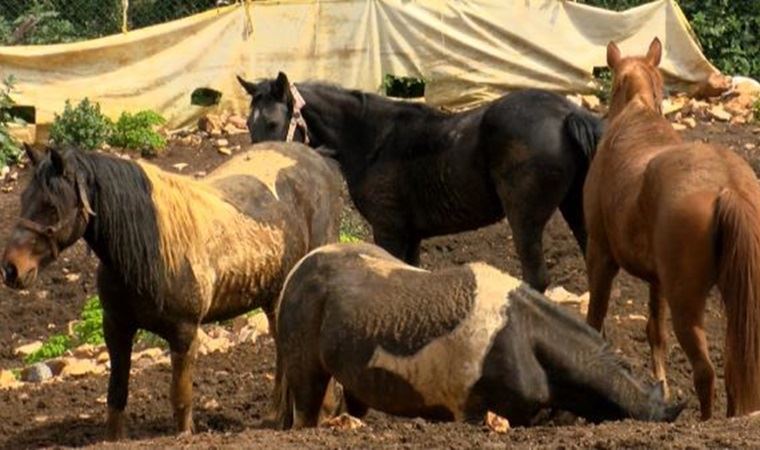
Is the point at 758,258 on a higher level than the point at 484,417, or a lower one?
higher

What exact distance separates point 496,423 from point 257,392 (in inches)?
136

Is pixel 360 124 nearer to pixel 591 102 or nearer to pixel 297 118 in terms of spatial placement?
pixel 297 118

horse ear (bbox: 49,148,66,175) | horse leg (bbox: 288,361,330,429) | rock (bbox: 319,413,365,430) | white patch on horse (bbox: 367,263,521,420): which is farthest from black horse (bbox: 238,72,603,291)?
rock (bbox: 319,413,365,430)

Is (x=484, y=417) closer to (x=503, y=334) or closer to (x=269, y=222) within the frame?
(x=503, y=334)

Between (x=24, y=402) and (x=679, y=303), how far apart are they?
439 centimetres

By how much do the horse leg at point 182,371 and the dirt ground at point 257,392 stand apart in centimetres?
14

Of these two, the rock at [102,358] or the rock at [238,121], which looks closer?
the rock at [102,358]

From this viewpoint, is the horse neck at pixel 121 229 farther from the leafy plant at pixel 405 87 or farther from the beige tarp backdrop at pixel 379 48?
the leafy plant at pixel 405 87

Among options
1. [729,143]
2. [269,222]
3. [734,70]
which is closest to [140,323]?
[269,222]

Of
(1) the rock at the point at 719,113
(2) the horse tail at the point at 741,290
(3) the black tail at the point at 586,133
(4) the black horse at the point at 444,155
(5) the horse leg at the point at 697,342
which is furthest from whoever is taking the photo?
(1) the rock at the point at 719,113

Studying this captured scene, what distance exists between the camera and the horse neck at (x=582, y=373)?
28.1 feet

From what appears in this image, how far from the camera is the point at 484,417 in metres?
8.52

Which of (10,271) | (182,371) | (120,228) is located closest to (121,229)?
(120,228)

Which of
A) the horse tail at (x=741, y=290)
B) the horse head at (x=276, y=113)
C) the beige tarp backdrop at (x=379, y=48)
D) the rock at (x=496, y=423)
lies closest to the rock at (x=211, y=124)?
the beige tarp backdrop at (x=379, y=48)
